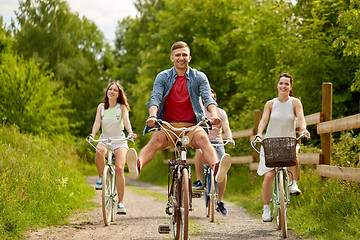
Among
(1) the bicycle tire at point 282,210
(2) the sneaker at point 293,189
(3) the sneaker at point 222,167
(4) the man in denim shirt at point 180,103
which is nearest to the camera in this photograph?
(3) the sneaker at point 222,167

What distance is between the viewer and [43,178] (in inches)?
343

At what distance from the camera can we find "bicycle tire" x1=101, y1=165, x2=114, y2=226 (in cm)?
742

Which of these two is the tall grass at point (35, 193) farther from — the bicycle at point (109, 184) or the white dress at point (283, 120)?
the white dress at point (283, 120)

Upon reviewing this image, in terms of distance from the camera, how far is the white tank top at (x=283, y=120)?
7.09 meters

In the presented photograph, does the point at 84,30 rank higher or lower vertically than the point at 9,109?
higher

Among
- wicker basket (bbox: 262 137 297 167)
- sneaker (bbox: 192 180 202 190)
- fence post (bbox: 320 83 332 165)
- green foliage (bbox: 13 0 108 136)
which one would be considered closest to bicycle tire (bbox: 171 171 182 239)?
wicker basket (bbox: 262 137 297 167)

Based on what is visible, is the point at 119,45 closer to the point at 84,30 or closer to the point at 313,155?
the point at 84,30

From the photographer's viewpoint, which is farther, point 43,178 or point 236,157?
point 236,157

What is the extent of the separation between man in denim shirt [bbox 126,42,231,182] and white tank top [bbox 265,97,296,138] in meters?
1.62

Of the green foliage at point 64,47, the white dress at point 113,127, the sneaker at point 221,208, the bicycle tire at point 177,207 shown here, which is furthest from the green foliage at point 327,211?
the green foliage at point 64,47

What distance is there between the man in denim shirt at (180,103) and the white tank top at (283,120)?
1.62 meters

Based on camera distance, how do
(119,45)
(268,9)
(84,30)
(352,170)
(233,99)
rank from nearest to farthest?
(352,170) < (268,9) < (233,99) < (84,30) < (119,45)

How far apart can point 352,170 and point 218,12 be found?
20.9 m

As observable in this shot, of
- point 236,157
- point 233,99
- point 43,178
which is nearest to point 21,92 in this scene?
point 233,99
